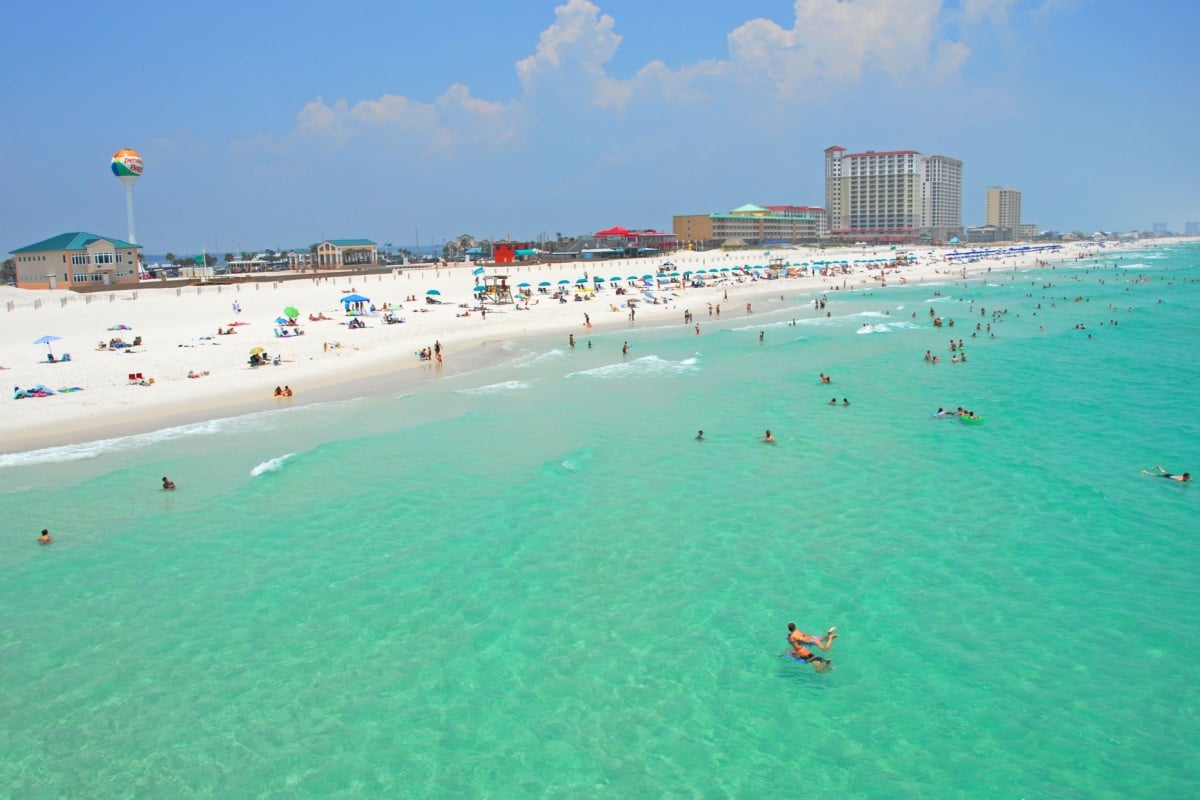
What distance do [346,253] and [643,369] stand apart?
73.3 metres

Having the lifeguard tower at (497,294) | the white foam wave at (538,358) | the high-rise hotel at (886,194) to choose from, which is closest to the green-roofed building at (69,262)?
the lifeguard tower at (497,294)

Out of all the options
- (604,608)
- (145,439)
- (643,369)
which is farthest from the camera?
(643,369)

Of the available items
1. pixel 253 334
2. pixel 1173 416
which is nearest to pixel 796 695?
pixel 1173 416

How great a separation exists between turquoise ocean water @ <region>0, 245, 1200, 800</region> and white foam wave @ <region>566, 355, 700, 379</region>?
7.55m

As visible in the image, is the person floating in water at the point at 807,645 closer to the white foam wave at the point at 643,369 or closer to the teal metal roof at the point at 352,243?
the white foam wave at the point at 643,369

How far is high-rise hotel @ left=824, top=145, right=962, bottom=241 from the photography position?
184875 mm

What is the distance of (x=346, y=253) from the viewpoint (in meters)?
97.2

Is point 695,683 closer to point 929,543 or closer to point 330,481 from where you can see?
point 929,543

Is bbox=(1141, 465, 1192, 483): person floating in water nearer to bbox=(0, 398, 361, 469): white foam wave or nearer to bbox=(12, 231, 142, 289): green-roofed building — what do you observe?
bbox=(0, 398, 361, 469): white foam wave

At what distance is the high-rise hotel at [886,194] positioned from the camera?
18488 cm

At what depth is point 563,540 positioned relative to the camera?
1530cm

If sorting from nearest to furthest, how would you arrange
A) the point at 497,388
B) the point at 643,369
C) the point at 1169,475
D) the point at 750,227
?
the point at 1169,475 < the point at 497,388 < the point at 643,369 < the point at 750,227

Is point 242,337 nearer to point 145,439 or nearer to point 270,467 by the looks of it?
point 145,439

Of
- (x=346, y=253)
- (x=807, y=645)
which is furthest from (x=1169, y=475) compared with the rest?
(x=346, y=253)
